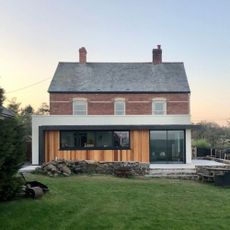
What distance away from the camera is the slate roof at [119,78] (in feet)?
97.1

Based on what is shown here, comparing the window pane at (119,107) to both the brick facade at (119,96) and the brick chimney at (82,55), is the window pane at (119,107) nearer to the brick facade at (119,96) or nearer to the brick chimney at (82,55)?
the brick facade at (119,96)

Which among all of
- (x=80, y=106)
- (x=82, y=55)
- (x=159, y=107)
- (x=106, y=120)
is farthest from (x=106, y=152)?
(x=82, y=55)

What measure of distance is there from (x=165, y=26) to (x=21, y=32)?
980 centimetres

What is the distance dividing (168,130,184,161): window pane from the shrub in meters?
15.0

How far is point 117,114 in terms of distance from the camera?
1178 inches

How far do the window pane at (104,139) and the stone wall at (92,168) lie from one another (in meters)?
3.39

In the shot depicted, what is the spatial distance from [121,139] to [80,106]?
7393mm

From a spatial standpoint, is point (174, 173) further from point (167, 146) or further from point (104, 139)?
point (104, 139)

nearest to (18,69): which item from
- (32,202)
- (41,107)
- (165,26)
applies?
(165,26)

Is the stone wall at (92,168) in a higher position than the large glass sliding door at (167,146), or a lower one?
lower

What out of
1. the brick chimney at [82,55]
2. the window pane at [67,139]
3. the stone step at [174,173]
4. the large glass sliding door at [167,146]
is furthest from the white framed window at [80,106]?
the stone step at [174,173]

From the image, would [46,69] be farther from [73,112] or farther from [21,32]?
[21,32]

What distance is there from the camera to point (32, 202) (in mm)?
10508

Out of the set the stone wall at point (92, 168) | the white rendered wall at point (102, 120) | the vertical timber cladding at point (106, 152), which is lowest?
the stone wall at point (92, 168)
